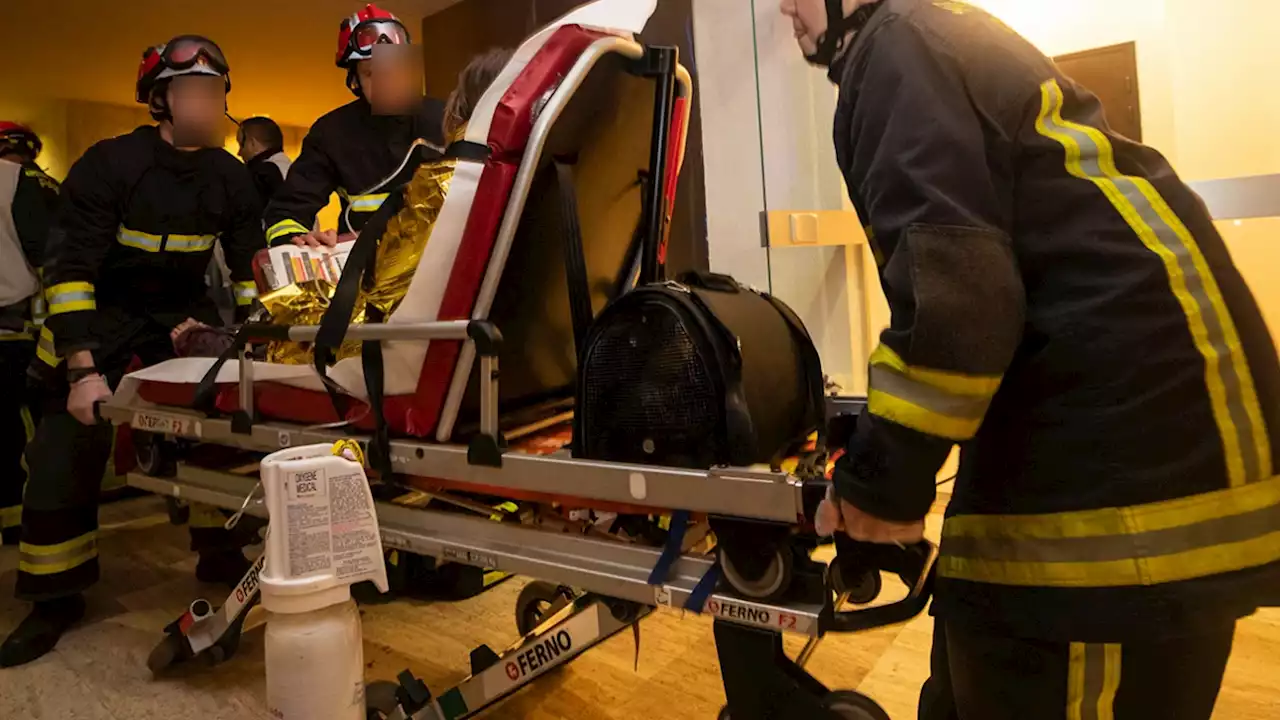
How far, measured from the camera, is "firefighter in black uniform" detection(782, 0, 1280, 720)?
31.6 inches

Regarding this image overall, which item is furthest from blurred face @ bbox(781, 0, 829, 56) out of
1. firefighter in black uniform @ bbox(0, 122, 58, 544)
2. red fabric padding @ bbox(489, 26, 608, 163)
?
firefighter in black uniform @ bbox(0, 122, 58, 544)

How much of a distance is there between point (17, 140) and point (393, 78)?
2458 millimetres

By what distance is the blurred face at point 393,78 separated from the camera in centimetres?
249

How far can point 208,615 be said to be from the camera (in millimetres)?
1935

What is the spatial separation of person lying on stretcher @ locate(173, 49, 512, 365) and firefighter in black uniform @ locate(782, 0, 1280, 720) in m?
0.86

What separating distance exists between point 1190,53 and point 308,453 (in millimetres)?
3591

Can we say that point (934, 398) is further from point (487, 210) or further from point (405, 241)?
point (405, 241)

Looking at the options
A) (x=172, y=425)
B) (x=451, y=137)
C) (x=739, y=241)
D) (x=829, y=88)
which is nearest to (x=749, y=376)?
(x=451, y=137)

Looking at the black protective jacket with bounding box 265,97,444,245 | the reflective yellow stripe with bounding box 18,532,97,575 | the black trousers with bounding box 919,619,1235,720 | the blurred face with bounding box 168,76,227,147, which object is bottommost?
the reflective yellow stripe with bounding box 18,532,97,575

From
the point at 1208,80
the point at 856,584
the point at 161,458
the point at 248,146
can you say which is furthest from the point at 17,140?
the point at 1208,80

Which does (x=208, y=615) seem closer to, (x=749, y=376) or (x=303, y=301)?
(x=303, y=301)

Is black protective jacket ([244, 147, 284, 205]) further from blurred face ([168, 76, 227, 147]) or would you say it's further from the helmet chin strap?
the helmet chin strap

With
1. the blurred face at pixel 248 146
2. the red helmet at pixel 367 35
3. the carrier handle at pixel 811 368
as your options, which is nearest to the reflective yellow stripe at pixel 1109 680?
the carrier handle at pixel 811 368

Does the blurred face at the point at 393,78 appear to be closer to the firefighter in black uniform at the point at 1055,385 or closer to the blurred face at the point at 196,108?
the blurred face at the point at 196,108
